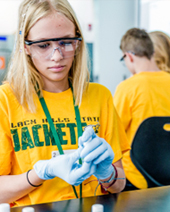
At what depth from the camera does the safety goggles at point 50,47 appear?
1.08 metres

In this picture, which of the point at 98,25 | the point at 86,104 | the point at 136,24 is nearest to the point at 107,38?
the point at 98,25

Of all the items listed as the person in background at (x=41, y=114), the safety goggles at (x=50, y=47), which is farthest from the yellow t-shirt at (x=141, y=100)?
the safety goggles at (x=50, y=47)

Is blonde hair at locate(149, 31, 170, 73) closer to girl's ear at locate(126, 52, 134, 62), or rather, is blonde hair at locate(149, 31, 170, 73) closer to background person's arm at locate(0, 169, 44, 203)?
girl's ear at locate(126, 52, 134, 62)

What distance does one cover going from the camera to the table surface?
815mm

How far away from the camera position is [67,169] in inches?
35.8

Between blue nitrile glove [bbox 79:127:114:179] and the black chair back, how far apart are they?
2.23 feet

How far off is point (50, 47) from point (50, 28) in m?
0.07

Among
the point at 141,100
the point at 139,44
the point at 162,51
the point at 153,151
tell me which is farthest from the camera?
the point at 162,51

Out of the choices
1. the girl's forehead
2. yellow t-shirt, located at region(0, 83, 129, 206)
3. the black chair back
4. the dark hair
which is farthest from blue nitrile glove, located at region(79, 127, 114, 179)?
the dark hair

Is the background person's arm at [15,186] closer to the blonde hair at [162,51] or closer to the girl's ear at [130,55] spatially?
the girl's ear at [130,55]

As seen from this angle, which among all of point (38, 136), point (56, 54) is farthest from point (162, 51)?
point (38, 136)

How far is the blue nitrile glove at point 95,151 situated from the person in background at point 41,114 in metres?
0.04

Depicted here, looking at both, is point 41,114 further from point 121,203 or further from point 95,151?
point 121,203

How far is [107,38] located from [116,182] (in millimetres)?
2914
